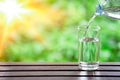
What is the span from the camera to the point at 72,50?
239cm

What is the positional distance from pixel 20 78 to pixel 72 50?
1107 millimetres

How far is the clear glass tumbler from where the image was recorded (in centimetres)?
142

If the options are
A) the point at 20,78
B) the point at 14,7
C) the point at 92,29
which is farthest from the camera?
the point at 14,7

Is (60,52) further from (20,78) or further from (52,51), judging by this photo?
(20,78)

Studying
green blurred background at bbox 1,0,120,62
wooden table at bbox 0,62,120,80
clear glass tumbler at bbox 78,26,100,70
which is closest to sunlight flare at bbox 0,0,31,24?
green blurred background at bbox 1,0,120,62

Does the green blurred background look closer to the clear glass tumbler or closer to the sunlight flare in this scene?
the sunlight flare

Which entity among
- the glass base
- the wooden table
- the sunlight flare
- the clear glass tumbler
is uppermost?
the sunlight flare

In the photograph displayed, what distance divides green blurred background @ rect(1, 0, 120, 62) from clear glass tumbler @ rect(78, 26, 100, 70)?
917 millimetres

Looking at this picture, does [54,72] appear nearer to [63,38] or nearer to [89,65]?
[89,65]

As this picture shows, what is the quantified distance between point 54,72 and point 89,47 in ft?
0.57

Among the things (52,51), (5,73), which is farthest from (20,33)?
(5,73)

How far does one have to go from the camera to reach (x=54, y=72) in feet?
4.55

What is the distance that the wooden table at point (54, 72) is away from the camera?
131cm

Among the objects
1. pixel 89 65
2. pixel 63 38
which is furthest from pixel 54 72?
pixel 63 38
